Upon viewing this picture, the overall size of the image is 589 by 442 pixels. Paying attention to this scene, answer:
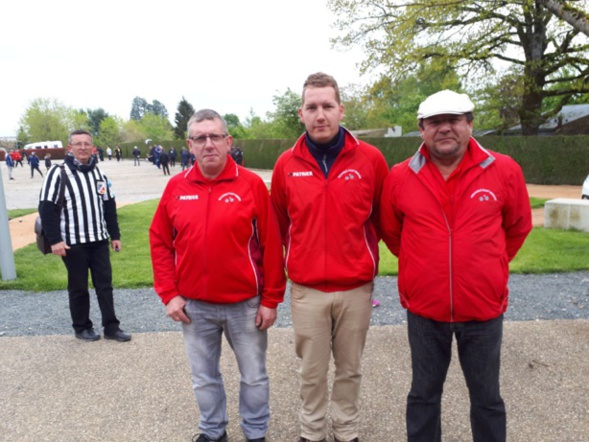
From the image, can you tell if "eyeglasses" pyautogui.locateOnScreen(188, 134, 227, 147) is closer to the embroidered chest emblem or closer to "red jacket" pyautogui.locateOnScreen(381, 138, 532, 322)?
the embroidered chest emblem

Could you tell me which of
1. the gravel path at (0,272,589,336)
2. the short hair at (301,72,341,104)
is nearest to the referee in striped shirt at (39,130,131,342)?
the gravel path at (0,272,589,336)

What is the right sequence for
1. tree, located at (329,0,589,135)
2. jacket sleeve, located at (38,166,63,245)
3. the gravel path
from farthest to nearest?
tree, located at (329,0,589,135)
the gravel path
jacket sleeve, located at (38,166,63,245)

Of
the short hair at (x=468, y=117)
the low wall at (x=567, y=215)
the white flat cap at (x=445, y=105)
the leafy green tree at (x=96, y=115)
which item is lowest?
A: the low wall at (x=567, y=215)

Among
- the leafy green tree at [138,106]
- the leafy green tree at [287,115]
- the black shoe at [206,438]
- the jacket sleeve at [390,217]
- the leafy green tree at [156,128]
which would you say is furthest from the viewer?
the leafy green tree at [138,106]

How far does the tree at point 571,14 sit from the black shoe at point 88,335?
29.4 ft

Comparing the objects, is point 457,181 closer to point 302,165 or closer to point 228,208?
point 302,165

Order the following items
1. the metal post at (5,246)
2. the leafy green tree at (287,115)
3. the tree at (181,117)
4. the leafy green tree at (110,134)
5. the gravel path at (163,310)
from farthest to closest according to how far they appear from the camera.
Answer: the leafy green tree at (110,134), the tree at (181,117), the leafy green tree at (287,115), the metal post at (5,246), the gravel path at (163,310)

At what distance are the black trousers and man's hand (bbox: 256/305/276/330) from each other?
231 cm

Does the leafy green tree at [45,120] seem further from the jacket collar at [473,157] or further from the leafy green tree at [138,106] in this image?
the jacket collar at [473,157]

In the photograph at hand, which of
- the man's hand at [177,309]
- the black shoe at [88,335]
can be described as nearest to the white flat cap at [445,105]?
the man's hand at [177,309]

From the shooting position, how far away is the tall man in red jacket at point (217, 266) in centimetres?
261

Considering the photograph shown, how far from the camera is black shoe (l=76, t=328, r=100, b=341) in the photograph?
4.50m

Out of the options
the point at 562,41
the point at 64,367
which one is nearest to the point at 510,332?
the point at 64,367

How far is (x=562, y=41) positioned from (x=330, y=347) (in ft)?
68.9
